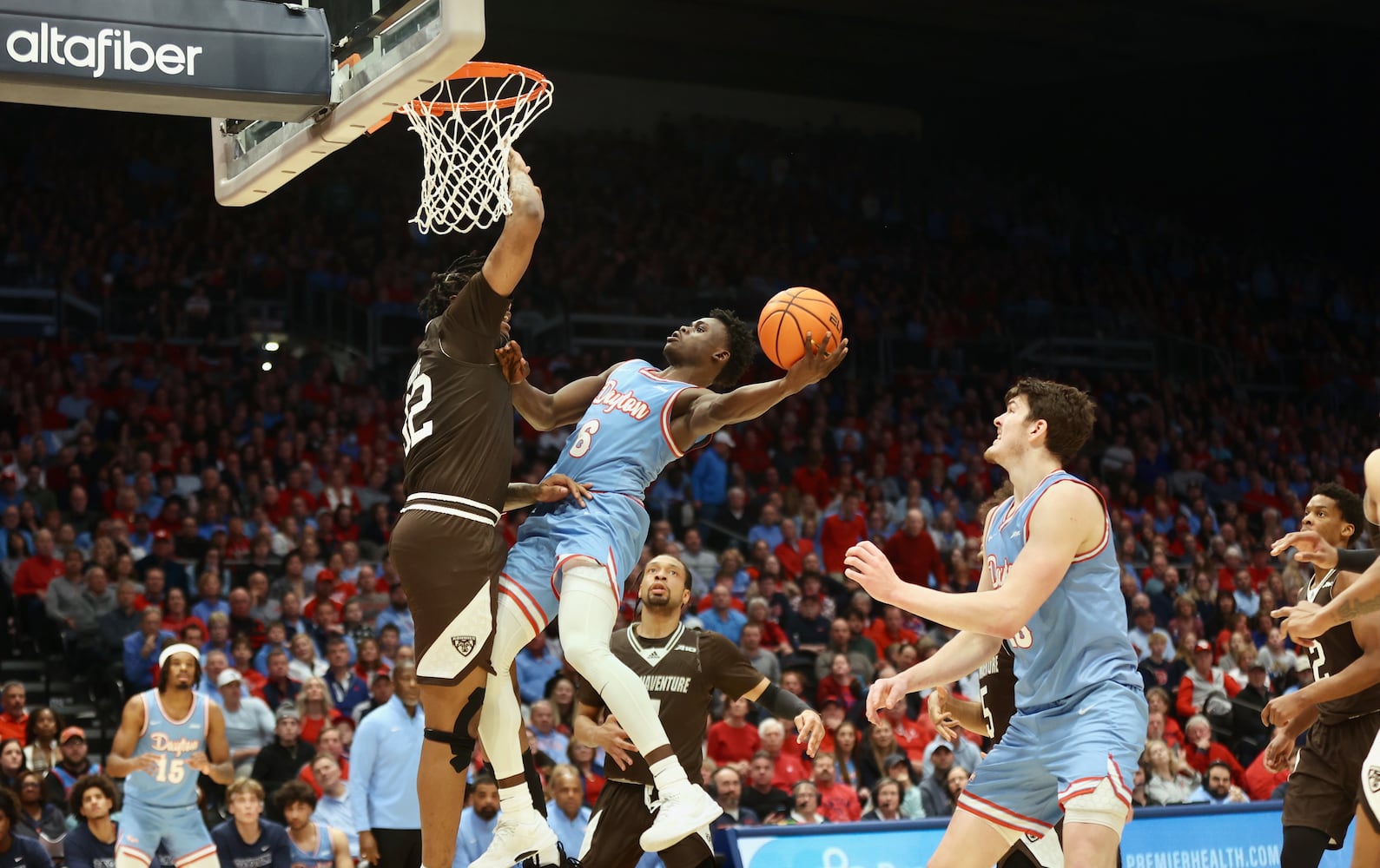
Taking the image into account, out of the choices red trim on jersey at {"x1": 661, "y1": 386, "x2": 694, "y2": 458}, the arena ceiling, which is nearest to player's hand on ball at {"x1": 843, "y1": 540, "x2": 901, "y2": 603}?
red trim on jersey at {"x1": 661, "y1": 386, "x2": 694, "y2": 458}

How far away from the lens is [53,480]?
13742mm

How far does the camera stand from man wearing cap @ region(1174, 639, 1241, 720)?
13875mm

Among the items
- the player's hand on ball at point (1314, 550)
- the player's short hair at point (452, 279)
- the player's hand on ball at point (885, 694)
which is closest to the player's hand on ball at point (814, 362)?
the player's hand on ball at point (885, 694)

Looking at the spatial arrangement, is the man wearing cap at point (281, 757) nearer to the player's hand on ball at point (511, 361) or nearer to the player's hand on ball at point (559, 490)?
the player's hand on ball at point (559, 490)

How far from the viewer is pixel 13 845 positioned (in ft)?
27.8

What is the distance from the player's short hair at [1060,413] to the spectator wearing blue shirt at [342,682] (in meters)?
7.12

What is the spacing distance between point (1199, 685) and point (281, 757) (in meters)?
8.32

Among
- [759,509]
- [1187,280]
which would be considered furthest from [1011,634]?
[1187,280]

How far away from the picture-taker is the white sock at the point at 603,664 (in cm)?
557

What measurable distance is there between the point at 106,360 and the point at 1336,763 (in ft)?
41.1

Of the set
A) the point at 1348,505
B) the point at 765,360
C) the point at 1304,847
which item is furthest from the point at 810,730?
the point at 765,360

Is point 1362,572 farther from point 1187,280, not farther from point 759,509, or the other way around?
point 1187,280

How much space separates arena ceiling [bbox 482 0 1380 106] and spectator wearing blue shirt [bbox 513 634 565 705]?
35.9 ft

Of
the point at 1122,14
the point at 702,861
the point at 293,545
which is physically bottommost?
the point at 702,861
